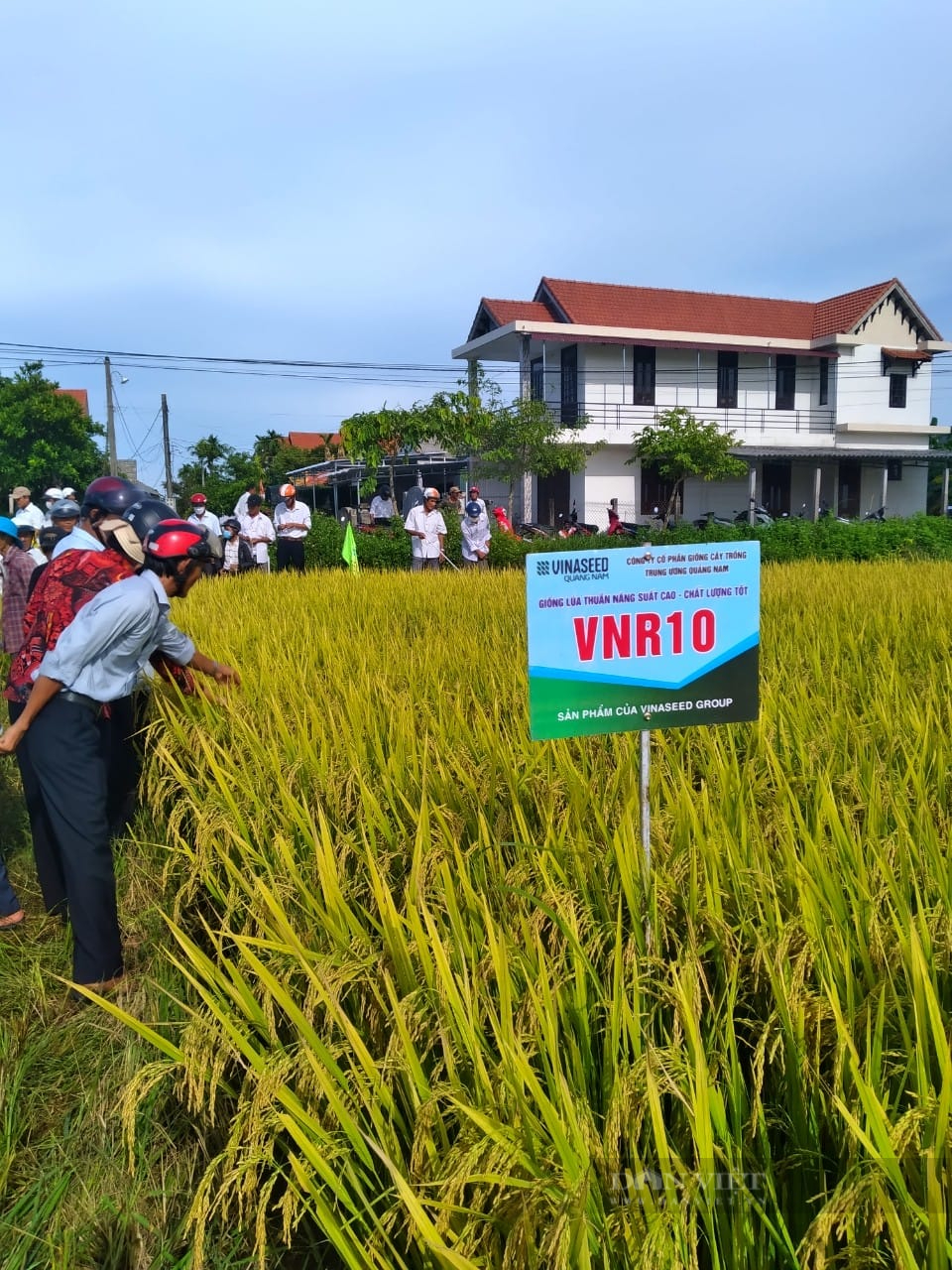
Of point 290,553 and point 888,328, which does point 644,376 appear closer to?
point 888,328

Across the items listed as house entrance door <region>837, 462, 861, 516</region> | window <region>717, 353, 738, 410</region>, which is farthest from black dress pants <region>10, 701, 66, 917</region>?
house entrance door <region>837, 462, 861, 516</region>

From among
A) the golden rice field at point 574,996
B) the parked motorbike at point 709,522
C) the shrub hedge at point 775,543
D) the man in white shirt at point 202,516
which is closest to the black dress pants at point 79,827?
the golden rice field at point 574,996

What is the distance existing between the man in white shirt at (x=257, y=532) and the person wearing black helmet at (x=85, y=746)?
8.64m

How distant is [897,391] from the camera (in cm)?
2939

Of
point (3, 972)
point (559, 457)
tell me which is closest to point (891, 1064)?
point (3, 972)

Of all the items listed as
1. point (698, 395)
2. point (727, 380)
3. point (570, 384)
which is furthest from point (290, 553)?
point (727, 380)

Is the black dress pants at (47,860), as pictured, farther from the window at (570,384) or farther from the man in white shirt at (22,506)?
the window at (570,384)

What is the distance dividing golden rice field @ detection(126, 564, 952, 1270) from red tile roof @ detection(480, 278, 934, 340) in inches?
935

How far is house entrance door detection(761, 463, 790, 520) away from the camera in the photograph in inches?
1121

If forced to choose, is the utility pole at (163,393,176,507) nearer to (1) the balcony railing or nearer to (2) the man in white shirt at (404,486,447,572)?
(1) the balcony railing

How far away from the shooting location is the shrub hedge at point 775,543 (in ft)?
42.0

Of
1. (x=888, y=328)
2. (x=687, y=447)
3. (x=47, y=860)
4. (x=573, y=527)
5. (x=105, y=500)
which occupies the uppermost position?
(x=888, y=328)

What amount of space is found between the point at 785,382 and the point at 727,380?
2.22 meters

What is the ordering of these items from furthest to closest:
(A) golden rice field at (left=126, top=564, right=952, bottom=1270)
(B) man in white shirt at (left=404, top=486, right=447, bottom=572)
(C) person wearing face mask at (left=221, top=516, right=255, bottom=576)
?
1. (C) person wearing face mask at (left=221, top=516, right=255, bottom=576)
2. (B) man in white shirt at (left=404, top=486, right=447, bottom=572)
3. (A) golden rice field at (left=126, top=564, right=952, bottom=1270)
